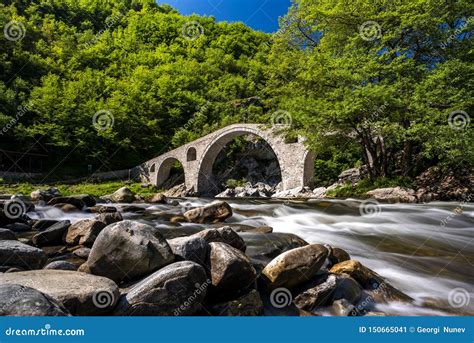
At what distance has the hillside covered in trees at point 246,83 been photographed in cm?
1388

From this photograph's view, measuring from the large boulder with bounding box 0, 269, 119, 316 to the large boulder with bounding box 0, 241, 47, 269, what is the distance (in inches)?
44.5

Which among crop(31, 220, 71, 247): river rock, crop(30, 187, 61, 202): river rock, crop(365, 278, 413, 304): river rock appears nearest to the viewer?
crop(365, 278, 413, 304): river rock

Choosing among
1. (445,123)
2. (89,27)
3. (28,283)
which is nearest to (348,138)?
(445,123)

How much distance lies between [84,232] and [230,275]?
11.3ft

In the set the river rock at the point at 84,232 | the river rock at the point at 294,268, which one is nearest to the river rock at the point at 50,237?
the river rock at the point at 84,232

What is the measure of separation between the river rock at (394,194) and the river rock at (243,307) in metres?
12.0

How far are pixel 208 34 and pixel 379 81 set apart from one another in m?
52.8

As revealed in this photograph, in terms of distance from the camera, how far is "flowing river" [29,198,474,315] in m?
4.51

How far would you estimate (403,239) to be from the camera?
738 cm

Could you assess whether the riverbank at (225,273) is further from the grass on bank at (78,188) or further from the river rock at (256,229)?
the grass on bank at (78,188)

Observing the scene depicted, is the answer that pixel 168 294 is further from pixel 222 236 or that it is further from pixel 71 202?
pixel 71 202

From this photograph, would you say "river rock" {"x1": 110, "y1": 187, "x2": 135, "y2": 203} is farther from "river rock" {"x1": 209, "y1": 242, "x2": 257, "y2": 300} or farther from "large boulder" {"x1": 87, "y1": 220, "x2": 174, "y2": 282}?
"river rock" {"x1": 209, "y1": 242, "x2": 257, "y2": 300}

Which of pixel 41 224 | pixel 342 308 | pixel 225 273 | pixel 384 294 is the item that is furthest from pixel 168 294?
pixel 41 224

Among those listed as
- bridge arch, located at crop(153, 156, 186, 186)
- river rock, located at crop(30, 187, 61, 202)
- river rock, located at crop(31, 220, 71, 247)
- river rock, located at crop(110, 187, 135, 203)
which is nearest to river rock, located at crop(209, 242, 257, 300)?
river rock, located at crop(31, 220, 71, 247)
